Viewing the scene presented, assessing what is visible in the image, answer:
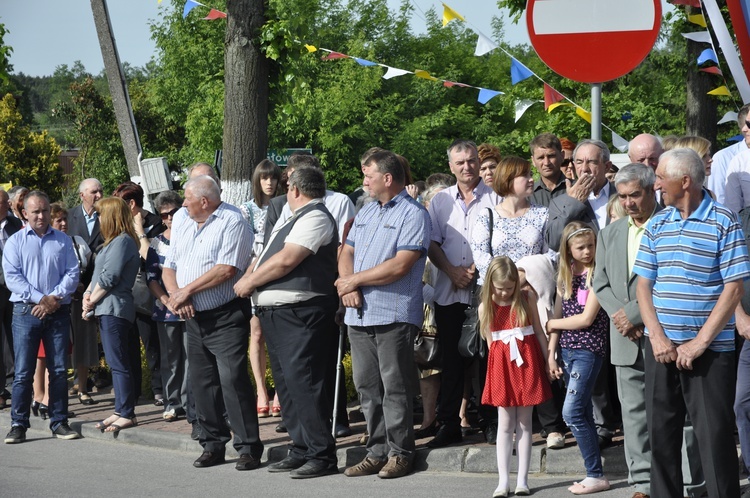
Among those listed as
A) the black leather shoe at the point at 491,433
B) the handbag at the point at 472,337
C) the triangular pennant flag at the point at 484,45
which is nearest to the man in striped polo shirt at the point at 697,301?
the handbag at the point at 472,337

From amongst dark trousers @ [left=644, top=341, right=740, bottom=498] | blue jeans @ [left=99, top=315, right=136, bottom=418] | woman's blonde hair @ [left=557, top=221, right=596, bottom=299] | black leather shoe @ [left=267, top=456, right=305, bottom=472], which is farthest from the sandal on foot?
blue jeans @ [left=99, top=315, right=136, bottom=418]

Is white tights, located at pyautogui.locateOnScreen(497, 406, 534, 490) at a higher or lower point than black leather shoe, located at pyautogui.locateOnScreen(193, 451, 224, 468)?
higher

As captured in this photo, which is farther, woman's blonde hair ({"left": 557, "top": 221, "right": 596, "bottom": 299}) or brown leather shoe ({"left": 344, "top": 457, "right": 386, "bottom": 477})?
brown leather shoe ({"left": 344, "top": 457, "right": 386, "bottom": 477})

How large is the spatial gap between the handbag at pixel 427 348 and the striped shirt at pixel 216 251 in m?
1.47

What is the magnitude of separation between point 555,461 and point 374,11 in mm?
50768

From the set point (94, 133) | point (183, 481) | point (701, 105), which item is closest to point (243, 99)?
point (183, 481)

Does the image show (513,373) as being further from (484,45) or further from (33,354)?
(484,45)

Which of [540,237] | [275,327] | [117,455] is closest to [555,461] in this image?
[540,237]

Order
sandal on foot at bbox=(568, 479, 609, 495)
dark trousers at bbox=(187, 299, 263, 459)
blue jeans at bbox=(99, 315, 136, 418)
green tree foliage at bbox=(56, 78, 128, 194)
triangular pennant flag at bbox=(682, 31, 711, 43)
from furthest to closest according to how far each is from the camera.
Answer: green tree foliage at bbox=(56, 78, 128, 194) → triangular pennant flag at bbox=(682, 31, 711, 43) → blue jeans at bbox=(99, 315, 136, 418) → dark trousers at bbox=(187, 299, 263, 459) → sandal on foot at bbox=(568, 479, 609, 495)

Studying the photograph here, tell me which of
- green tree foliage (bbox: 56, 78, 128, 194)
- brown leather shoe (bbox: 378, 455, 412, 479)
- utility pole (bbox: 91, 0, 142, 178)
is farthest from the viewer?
green tree foliage (bbox: 56, 78, 128, 194)

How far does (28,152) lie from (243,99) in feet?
147

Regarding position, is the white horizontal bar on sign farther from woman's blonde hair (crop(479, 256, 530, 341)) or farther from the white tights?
the white tights

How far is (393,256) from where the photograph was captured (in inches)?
296

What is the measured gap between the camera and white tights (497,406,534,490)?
6840mm
